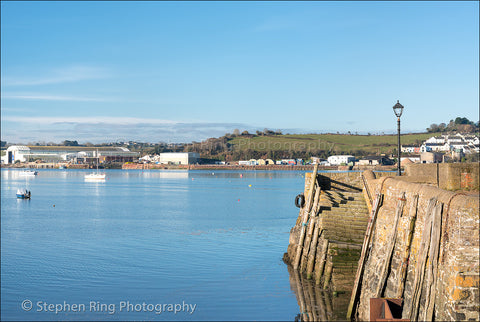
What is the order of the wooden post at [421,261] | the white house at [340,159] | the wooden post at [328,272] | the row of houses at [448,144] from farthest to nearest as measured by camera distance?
the white house at [340,159] < the row of houses at [448,144] < the wooden post at [328,272] < the wooden post at [421,261]

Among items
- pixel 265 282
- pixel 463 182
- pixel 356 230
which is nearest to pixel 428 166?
pixel 463 182

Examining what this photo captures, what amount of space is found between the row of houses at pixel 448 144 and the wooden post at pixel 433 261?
6730 inches

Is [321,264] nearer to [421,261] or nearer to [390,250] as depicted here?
[390,250]

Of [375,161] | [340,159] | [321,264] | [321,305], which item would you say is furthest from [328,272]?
[340,159]

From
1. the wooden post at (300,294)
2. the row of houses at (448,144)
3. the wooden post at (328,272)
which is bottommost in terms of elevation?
the wooden post at (300,294)

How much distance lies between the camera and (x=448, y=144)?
596 feet

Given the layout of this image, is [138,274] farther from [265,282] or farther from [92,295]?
[265,282]

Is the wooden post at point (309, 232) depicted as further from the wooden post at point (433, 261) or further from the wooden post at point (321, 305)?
the wooden post at point (433, 261)

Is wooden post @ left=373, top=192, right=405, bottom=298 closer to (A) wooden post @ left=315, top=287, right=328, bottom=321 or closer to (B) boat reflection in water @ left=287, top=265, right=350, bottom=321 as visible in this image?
(B) boat reflection in water @ left=287, top=265, right=350, bottom=321

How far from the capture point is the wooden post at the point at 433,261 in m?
9.47

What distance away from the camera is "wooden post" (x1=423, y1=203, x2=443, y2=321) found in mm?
9469

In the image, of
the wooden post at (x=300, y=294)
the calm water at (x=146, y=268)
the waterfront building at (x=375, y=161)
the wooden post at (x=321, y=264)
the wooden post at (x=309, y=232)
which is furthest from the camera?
the waterfront building at (x=375, y=161)

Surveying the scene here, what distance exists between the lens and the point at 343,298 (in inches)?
685

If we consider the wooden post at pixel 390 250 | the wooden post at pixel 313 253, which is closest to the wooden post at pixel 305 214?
the wooden post at pixel 313 253
